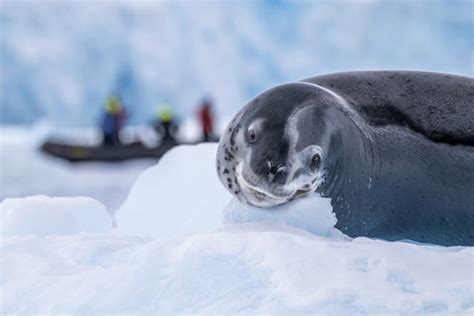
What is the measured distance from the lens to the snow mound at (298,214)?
214 cm

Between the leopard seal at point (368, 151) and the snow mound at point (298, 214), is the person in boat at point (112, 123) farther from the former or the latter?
the snow mound at point (298, 214)

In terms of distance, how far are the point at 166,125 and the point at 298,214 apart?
9029mm

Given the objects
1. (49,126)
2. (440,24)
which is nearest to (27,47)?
(49,126)

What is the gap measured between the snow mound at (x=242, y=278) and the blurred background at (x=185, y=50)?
1484 centimetres

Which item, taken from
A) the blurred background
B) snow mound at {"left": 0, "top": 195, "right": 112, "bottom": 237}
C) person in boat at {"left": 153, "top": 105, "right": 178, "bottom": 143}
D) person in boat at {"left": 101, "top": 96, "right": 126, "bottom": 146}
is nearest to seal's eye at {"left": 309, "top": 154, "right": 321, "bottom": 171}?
snow mound at {"left": 0, "top": 195, "right": 112, "bottom": 237}

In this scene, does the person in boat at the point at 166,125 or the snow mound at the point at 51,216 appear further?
the person in boat at the point at 166,125

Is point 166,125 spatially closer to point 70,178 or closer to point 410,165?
point 70,178

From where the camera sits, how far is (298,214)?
214 centimetres

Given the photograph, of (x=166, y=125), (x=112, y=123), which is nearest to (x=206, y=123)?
(x=166, y=125)

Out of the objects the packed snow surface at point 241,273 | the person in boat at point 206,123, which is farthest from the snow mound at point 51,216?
the person in boat at point 206,123

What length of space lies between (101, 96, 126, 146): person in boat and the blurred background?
18.4ft

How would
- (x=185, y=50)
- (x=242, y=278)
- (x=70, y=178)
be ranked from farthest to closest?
(x=185, y=50) → (x=70, y=178) → (x=242, y=278)

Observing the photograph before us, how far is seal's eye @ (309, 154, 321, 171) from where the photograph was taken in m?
2.14

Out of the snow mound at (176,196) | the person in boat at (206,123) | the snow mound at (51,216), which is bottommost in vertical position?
the person in boat at (206,123)
